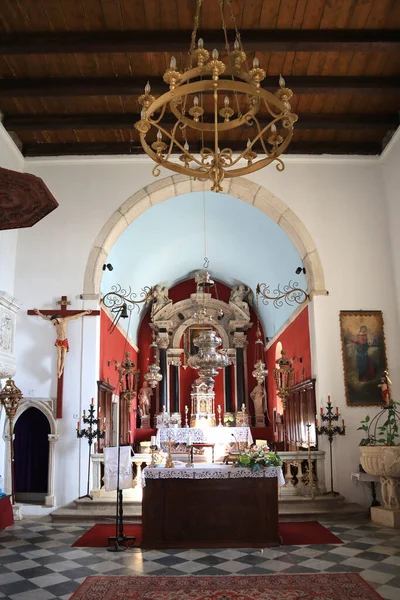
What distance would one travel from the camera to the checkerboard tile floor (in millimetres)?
4910

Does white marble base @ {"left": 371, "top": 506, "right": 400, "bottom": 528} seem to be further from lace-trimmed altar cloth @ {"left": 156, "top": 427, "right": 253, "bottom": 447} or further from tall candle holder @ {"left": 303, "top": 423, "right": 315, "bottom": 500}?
lace-trimmed altar cloth @ {"left": 156, "top": 427, "right": 253, "bottom": 447}

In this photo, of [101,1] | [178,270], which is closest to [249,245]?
[178,270]

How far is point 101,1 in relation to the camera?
6980mm

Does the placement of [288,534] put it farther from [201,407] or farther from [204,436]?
[201,407]

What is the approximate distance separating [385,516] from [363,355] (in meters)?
2.77

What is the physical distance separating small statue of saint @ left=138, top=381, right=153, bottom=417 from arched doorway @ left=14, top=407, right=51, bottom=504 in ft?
22.3

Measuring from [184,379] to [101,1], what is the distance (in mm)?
12234

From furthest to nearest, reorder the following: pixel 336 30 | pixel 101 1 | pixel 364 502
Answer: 1. pixel 364 502
2. pixel 336 30
3. pixel 101 1

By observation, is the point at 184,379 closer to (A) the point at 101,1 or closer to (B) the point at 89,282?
(B) the point at 89,282

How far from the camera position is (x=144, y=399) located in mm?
16266

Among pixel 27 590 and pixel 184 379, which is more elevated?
pixel 184 379

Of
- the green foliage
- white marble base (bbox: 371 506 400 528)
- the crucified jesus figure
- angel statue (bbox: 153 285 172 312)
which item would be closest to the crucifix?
the crucified jesus figure

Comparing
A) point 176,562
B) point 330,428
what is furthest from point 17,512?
point 330,428

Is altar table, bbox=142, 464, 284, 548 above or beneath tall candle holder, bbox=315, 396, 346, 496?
beneath
